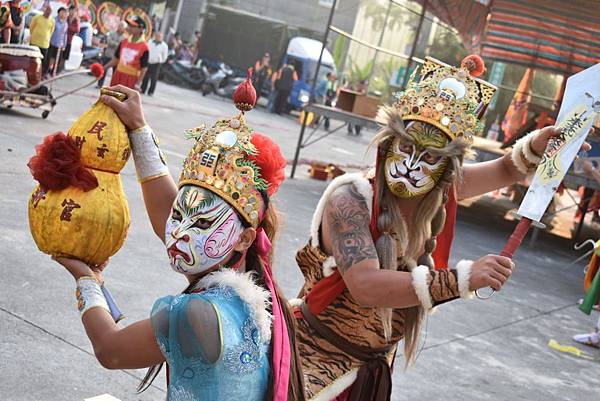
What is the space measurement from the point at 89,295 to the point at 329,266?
1108 millimetres

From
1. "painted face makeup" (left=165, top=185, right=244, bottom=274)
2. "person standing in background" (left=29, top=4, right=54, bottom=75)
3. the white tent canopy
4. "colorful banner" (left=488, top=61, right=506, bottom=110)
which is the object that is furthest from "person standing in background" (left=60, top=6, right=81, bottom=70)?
"painted face makeup" (left=165, top=185, right=244, bottom=274)

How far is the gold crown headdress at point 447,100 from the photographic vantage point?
3.22 meters

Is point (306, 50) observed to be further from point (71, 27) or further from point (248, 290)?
point (248, 290)

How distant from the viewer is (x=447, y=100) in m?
3.25

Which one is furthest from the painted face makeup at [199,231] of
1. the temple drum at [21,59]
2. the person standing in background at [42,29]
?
the person standing in background at [42,29]

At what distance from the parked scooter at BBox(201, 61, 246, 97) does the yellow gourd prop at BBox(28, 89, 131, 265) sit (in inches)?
993

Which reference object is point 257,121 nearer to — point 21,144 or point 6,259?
point 21,144

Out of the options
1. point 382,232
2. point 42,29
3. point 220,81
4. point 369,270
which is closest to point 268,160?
point 369,270

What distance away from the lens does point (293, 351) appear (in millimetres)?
2500

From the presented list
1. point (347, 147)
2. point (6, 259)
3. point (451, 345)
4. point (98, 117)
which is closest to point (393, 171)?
point (98, 117)

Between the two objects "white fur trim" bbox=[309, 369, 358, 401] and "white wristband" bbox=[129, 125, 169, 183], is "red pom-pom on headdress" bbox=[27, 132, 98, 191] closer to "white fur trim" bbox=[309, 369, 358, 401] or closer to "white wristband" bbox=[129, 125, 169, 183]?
"white wristband" bbox=[129, 125, 169, 183]

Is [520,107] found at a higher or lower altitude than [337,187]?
higher

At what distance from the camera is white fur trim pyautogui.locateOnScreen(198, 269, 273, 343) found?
2290 millimetres

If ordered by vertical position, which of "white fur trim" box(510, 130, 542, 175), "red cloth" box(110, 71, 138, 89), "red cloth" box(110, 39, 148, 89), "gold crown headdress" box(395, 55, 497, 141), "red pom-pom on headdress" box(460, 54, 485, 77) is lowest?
"red cloth" box(110, 71, 138, 89)
